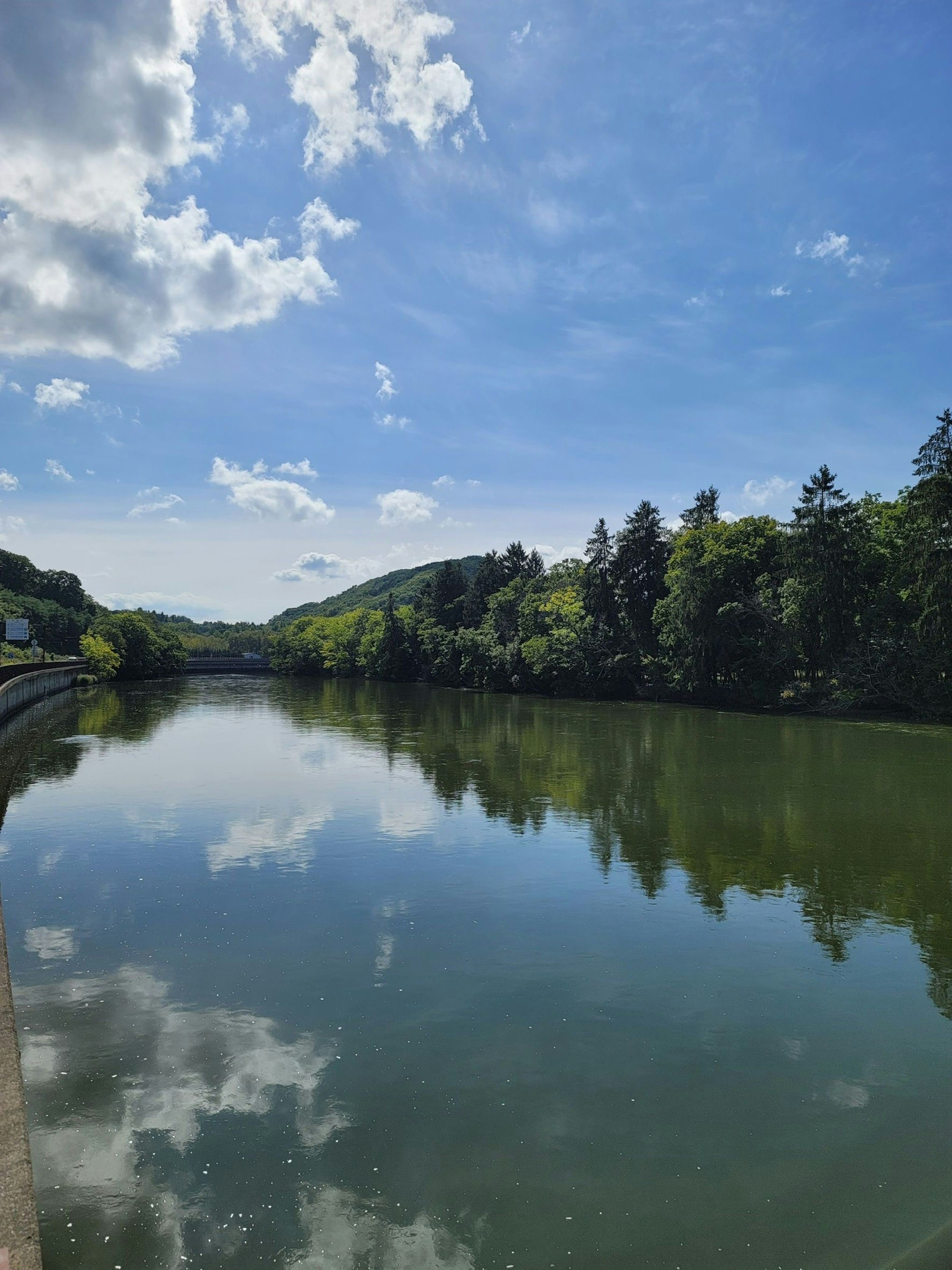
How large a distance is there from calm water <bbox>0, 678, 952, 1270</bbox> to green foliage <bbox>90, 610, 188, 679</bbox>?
85.6 meters

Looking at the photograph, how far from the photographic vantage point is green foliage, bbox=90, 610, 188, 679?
97812 millimetres

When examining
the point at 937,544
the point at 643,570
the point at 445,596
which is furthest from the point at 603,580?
the point at 445,596

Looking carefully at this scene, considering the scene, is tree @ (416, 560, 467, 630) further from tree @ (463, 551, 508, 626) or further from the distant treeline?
the distant treeline

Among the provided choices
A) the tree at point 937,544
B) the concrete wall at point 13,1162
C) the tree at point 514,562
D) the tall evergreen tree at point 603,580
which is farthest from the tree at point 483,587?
the concrete wall at point 13,1162

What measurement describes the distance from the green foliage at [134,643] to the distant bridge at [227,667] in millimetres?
21972

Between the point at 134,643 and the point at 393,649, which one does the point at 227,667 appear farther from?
the point at 393,649

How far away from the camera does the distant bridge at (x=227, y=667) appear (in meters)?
143

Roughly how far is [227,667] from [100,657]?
56.4m

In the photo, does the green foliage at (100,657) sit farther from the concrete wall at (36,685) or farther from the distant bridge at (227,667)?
the distant bridge at (227,667)

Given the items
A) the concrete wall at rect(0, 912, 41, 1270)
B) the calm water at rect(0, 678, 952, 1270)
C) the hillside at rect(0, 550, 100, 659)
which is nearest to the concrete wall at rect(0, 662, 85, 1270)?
the concrete wall at rect(0, 912, 41, 1270)

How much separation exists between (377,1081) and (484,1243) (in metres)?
2.14

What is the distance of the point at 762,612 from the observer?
4975 cm

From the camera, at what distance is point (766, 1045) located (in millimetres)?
7906

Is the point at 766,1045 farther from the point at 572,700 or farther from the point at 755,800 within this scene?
the point at 572,700
